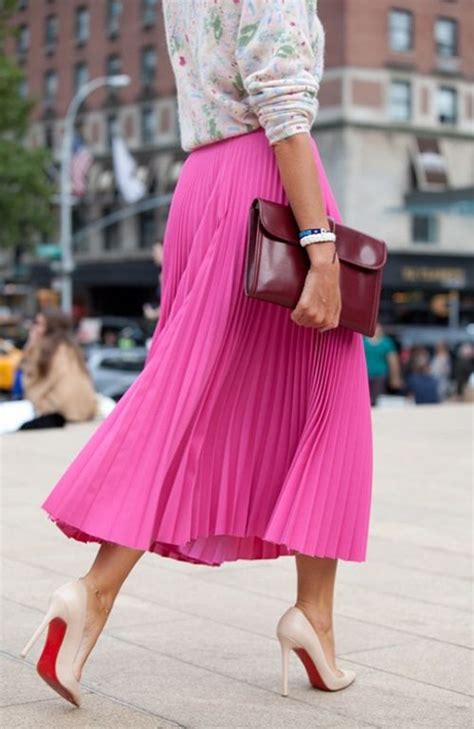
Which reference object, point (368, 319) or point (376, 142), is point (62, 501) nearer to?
point (368, 319)

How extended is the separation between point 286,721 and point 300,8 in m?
1.63

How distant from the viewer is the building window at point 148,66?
6109 cm

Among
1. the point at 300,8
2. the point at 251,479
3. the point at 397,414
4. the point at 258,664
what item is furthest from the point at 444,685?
the point at 397,414

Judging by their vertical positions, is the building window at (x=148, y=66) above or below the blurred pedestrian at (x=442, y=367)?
above

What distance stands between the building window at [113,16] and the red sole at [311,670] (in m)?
62.0

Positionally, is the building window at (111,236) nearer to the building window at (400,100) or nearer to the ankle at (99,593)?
the building window at (400,100)

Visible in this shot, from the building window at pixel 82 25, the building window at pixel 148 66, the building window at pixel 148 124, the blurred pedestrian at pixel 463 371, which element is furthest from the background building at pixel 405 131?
the blurred pedestrian at pixel 463 371

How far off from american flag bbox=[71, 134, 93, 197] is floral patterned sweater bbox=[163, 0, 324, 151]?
4243 cm

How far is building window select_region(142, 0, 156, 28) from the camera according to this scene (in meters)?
61.3

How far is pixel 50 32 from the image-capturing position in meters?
67.5

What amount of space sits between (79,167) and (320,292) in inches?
1744

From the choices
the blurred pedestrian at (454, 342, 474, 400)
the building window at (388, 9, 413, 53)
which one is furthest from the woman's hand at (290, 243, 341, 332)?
the building window at (388, 9, 413, 53)

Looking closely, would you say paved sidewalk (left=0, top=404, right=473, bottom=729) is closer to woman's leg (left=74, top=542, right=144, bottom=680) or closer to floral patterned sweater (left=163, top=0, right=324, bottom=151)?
woman's leg (left=74, top=542, right=144, bottom=680)

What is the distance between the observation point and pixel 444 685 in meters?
3.40
